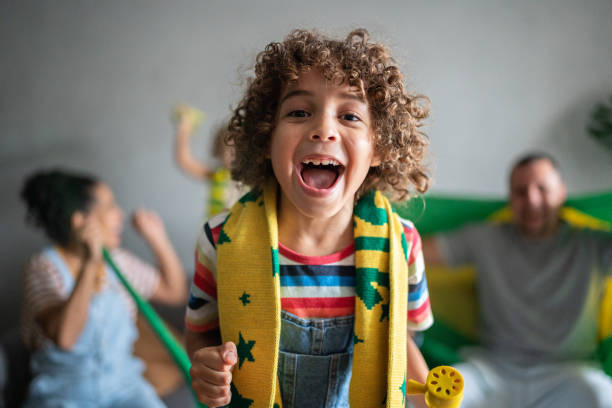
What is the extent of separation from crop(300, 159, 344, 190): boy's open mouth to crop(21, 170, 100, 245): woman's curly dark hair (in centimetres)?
87

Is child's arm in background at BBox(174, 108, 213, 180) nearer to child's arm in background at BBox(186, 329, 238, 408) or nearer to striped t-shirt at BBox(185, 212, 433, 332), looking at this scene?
striped t-shirt at BBox(185, 212, 433, 332)

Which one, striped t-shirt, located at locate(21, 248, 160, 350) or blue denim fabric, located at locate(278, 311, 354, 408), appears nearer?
blue denim fabric, located at locate(278, 311, 354, 408)

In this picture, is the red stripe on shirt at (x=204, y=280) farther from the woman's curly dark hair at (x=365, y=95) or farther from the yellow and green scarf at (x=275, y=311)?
the woman's curly dark hair at (x=365, y=95)

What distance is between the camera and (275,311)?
0.49 m

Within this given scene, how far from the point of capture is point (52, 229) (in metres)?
1.15

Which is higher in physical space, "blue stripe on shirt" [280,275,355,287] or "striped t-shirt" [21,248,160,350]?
"blue stripe on shirt" [280,275,355,287]

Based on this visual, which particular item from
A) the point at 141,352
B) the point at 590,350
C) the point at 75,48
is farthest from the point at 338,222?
the point at 75,48

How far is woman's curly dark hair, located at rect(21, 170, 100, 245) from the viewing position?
1142mm

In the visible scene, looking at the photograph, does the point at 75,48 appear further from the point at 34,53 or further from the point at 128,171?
the point at 128,171

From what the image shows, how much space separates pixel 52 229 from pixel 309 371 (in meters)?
0.95

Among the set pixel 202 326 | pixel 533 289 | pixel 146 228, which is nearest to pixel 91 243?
pixel 146 228

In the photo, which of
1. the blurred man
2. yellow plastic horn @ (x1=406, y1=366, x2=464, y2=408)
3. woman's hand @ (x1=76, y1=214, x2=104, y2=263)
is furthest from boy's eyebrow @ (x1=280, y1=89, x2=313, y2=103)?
the blurred man

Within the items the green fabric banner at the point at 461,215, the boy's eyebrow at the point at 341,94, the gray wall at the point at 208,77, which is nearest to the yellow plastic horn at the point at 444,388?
the boy's eyebrow at the point at 341,94

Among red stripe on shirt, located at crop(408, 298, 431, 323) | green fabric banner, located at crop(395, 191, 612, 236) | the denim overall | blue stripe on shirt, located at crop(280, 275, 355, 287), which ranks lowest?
the denim overall
